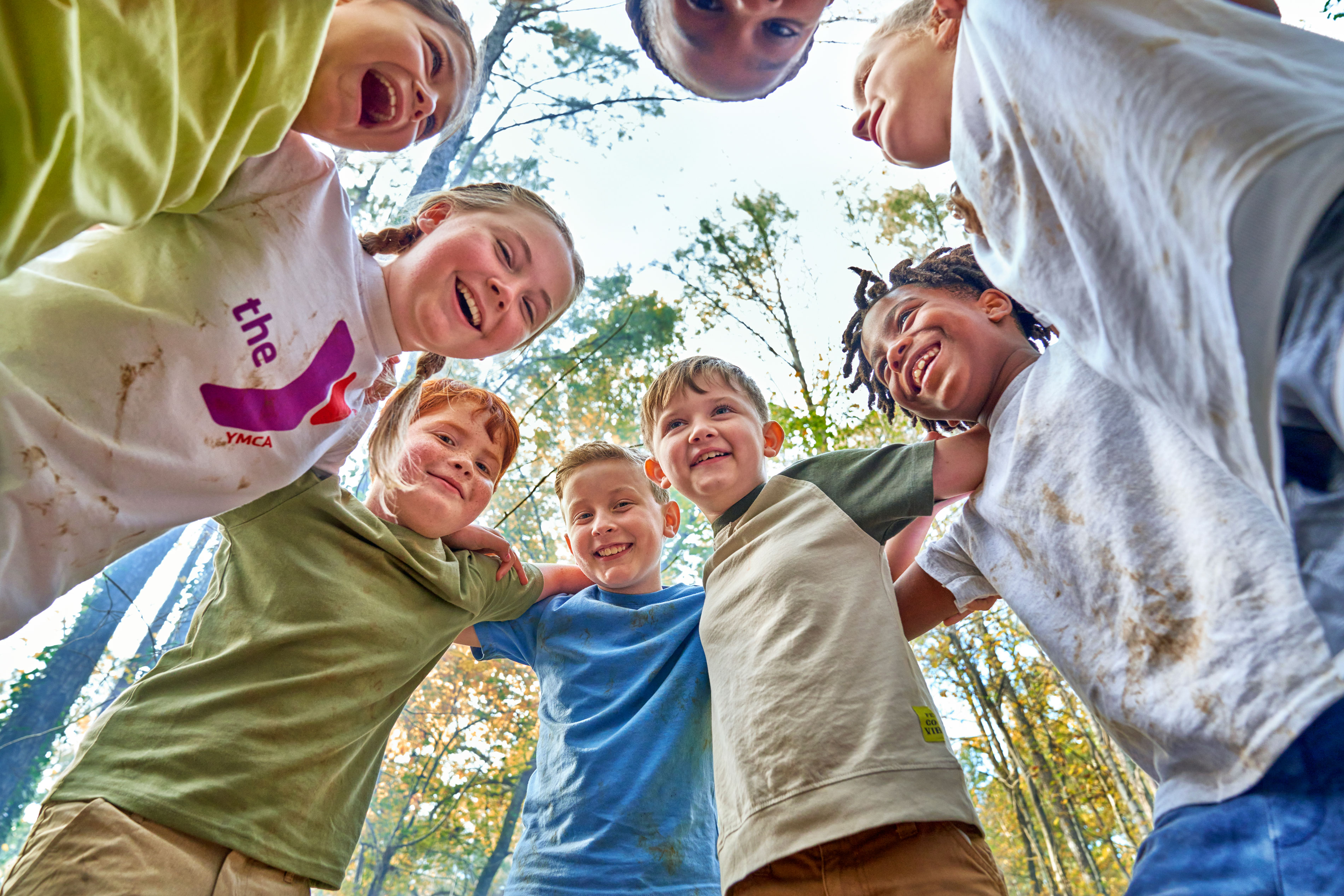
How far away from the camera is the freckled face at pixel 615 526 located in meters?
2.02

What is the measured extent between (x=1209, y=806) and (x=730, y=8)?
4.45ft

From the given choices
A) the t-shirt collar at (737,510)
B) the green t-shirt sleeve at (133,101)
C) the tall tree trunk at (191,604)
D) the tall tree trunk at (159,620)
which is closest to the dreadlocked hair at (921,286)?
the t-shirt collar at (737,510)

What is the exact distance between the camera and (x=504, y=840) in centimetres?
499

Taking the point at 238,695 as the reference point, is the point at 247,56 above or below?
above

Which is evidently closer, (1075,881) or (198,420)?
(198,420)

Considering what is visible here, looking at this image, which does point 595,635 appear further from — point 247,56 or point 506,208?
point 247,56

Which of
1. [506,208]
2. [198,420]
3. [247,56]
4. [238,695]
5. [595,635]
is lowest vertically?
[238,695]

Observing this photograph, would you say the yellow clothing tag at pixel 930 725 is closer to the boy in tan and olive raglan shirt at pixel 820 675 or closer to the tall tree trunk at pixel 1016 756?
the boy in tan and olive raglan shirt at pixel 820 675

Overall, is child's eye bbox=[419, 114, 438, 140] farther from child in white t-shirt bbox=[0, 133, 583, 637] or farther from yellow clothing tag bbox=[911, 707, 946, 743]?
yellow clothing tag bbox=[911, 707, 946, 743]

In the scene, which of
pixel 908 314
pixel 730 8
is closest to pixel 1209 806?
pixel 908 314

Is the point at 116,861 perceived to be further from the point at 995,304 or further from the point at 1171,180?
the point at 995,304

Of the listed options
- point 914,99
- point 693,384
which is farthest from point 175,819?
point 914,99

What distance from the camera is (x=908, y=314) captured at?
5.21ft

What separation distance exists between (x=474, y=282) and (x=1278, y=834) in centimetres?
141
